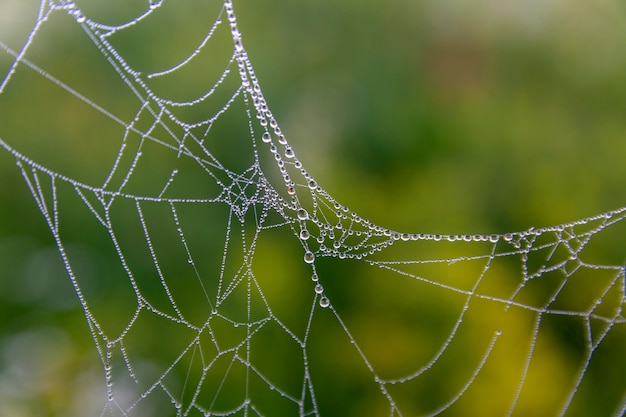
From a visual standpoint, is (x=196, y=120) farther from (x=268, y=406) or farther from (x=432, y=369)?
(x=432, y=369)

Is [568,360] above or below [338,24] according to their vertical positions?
below

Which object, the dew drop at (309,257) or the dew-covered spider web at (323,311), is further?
the dew-covered spider web at (323,311)

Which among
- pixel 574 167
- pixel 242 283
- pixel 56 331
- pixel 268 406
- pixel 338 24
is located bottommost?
pixel 268 406

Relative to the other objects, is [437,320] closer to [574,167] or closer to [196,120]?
[574,167]

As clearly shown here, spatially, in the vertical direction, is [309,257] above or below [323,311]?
above

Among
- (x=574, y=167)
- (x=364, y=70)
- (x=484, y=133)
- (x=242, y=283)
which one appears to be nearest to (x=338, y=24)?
(x=364, y=70)

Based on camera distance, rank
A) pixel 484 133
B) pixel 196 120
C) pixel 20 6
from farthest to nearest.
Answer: pixel 484 133
pixel 196 120
pixel 20 6

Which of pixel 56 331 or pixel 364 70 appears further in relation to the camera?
pixel 364 70

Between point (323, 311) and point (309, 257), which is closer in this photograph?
point (309, 257)

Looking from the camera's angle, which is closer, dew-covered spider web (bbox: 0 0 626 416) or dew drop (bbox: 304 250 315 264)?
dew drop (bbox: 304 250 315 264)

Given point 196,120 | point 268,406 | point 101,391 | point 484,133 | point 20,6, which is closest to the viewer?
point 101,391
